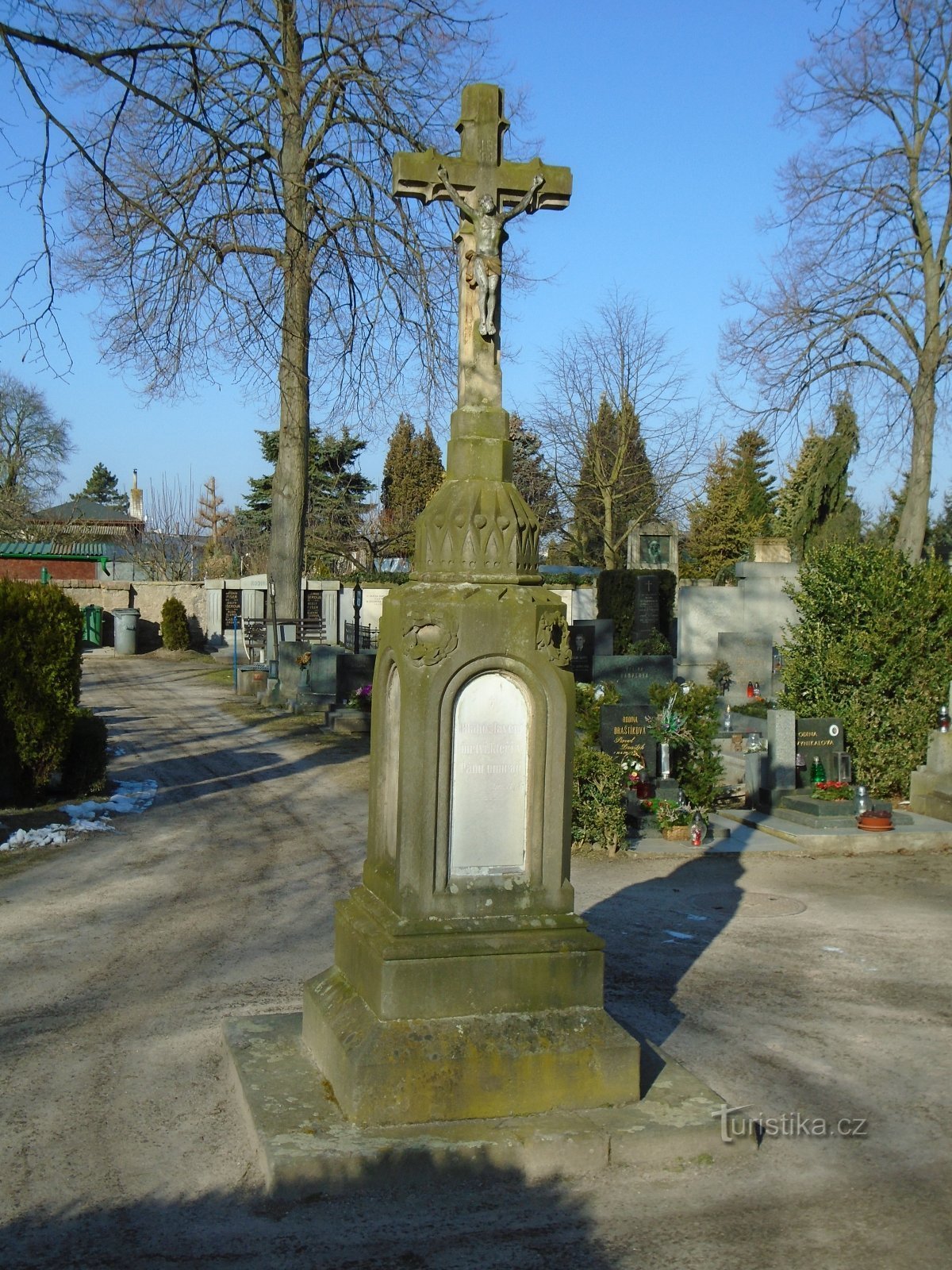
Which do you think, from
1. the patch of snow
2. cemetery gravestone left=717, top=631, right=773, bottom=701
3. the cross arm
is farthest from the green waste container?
the cross arm

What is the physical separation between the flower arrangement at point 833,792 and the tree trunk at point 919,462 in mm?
11212

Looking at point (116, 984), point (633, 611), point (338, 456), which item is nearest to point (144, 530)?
point (338, 456)

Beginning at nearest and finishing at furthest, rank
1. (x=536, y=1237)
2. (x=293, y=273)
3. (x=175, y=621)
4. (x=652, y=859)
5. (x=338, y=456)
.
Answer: (x=536, y=1237) < (x=652, y=859) < (x=293, y=273) < (x=175, y=621) < (x=338, y=456)

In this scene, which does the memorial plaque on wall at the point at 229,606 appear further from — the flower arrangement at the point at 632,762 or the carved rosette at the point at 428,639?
the carved rosette at the point at 428,639

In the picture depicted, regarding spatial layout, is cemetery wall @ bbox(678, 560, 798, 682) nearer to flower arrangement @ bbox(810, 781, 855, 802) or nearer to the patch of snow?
flower arrangement @ bbox(810, 781, 855, 802)

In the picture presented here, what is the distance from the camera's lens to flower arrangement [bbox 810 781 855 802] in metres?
12.4

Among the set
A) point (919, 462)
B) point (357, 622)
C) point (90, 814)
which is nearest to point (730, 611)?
point (919, 462)

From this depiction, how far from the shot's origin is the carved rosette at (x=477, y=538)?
16.4ft

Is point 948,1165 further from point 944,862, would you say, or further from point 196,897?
point 944,862

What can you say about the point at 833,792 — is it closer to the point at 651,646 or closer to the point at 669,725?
the point at 669,725

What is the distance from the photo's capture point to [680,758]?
12.5 metres

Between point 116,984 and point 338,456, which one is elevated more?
Result: point 338,456

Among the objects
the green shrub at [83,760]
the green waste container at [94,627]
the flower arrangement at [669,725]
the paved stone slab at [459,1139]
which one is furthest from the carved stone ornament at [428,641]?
the green waste container at [94,627]

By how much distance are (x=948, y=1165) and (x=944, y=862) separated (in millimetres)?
6792
